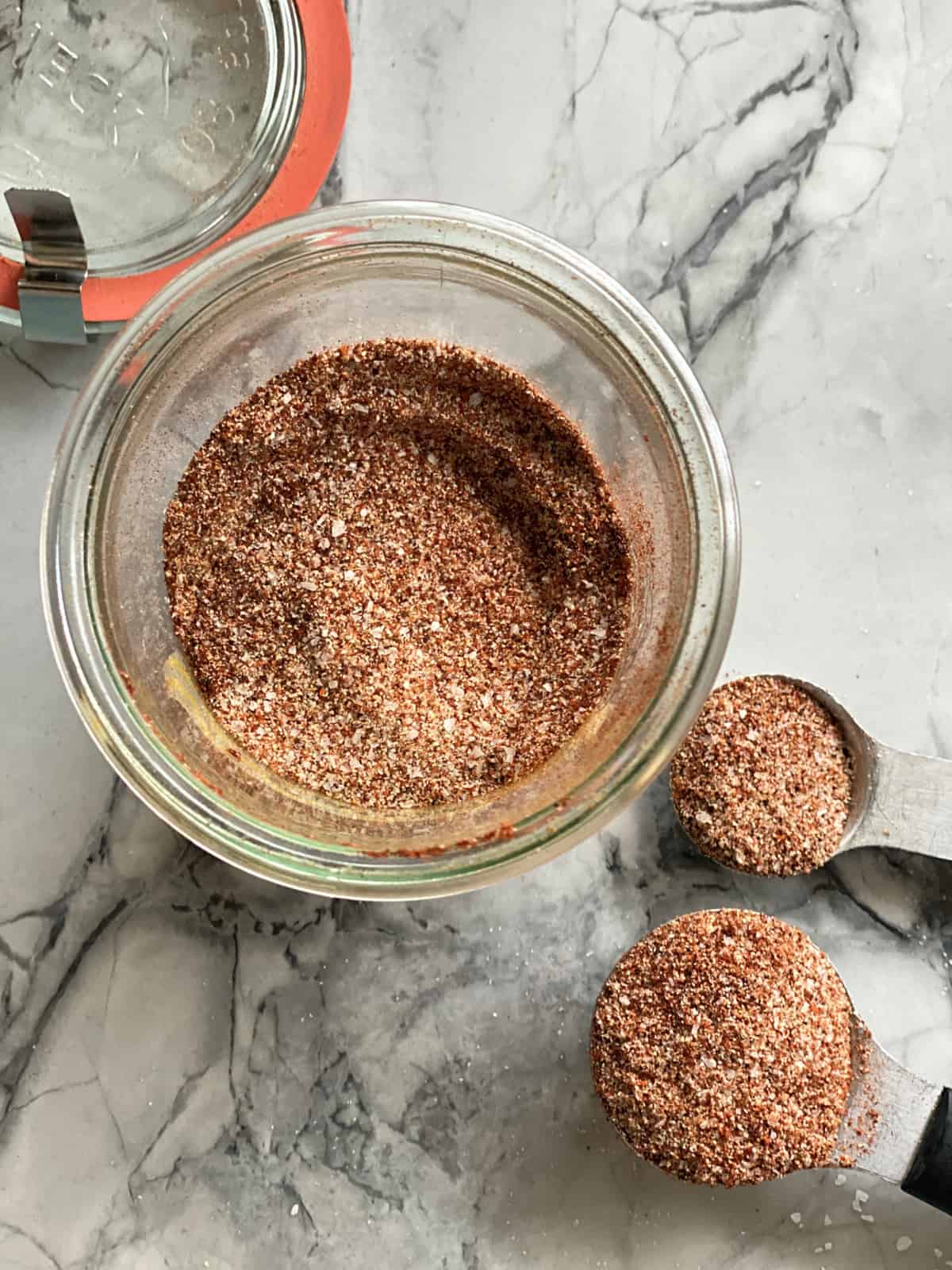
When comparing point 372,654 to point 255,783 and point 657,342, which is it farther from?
point 657,342

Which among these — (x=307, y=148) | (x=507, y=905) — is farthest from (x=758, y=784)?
(x=307, y=148)

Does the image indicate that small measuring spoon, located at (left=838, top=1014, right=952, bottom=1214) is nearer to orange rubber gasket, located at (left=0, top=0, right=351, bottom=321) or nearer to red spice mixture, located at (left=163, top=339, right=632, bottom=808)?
red spice mixture, located at (left=163, top=339, right=632, bottom=808)

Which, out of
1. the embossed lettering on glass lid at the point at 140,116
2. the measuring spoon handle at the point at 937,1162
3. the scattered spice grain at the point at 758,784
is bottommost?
the measuring spoon handle at the point at 937,1162

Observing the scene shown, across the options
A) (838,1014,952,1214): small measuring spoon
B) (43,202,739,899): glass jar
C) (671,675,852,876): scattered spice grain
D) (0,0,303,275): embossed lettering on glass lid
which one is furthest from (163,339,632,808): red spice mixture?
(838,1014,952,1214): small measuring spoon

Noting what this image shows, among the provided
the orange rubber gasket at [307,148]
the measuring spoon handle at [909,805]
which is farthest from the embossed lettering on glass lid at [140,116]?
the measuring spoon handle at [909,805]

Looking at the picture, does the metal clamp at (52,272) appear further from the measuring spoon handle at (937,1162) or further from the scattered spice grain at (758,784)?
the measuring spoon handle at (937,1162)

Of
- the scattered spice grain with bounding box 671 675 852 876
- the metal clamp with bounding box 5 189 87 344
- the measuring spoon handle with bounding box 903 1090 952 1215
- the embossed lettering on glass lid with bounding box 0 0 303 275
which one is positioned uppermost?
the embossed lettering on glass lid with bounding box 0 0 303 275
